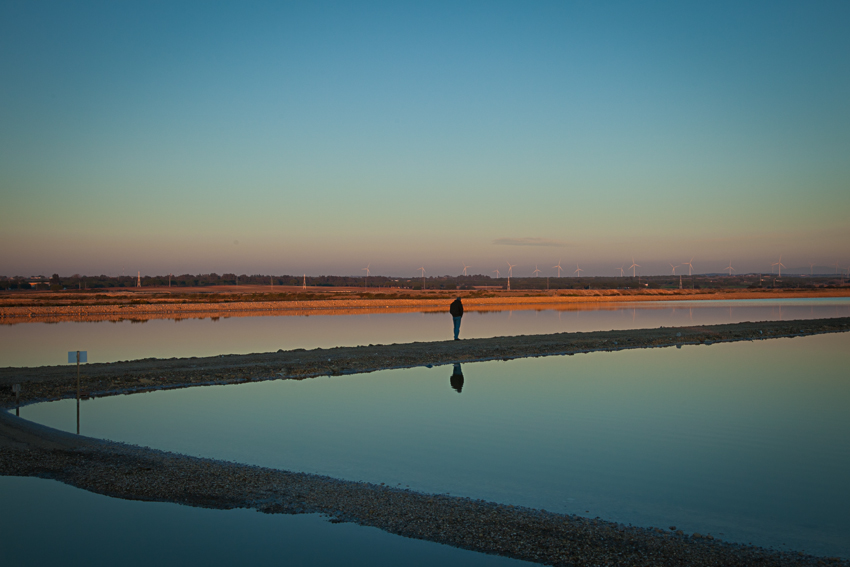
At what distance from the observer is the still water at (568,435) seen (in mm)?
7039

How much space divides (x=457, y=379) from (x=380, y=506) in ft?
32.6

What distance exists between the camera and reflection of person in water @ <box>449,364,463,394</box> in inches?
600

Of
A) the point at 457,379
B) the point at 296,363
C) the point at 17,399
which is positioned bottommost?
the point at 457,379

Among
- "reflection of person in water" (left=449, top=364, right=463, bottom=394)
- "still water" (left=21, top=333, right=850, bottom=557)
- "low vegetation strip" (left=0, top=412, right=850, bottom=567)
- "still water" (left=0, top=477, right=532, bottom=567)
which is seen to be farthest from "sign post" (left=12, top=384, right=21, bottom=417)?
"reflection of person in water" (left=449, top=364, right=463, bottom=394)

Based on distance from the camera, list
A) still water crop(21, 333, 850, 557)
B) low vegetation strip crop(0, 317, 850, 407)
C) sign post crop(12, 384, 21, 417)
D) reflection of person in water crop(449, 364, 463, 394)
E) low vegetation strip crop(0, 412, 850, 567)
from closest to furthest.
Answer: low vegetation strip crop(0, 412, 850, 567) → still water crop(21, 333, 850, 557) → sign post crop(12, 384, 21, 417) → low vegetation strip crop(0, 317, 850, 407) → reflection of person in water crop(449, 364, 463, 394)

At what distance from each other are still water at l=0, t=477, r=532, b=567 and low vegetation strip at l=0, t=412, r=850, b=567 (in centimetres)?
19

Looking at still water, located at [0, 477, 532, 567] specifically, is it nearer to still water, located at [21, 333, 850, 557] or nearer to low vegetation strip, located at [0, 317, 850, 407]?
still water, located at [21, 333, 850, 557]

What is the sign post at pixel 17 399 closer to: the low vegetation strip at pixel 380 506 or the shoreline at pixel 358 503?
the shoreline at pixel 358 503

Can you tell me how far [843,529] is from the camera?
623 cm

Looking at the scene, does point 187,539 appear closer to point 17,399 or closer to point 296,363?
point 17,399

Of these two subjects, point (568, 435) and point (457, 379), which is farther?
point (457, 379)

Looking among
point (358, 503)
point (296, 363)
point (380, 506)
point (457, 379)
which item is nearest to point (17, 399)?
point (296, 363)

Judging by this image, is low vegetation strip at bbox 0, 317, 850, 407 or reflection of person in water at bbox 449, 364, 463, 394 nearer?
low vegetation strip at bbox 0, 317, 850, 407

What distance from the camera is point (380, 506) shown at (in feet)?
22.1
